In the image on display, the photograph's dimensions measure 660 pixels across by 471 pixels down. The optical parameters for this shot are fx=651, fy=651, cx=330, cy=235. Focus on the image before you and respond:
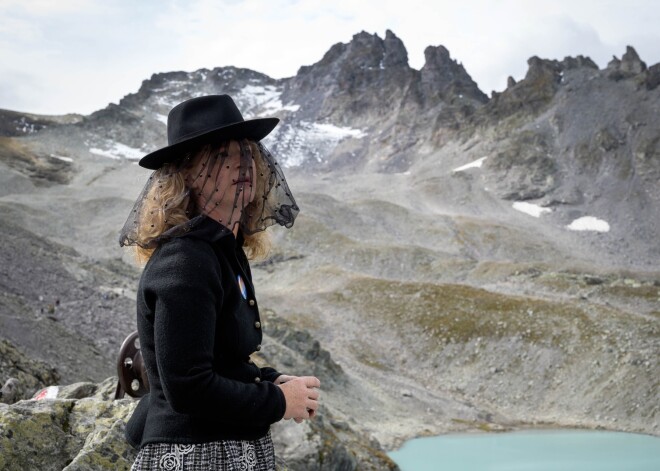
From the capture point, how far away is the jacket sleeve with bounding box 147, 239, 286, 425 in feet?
12.4

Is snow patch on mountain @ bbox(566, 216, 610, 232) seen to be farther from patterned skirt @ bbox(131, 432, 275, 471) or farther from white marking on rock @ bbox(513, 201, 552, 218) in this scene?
patterned skirt @ bbox(131, 432, 275, 471)

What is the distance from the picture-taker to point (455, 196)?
15788cm

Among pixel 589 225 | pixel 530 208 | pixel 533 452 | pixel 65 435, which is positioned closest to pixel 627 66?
pixel 530 208

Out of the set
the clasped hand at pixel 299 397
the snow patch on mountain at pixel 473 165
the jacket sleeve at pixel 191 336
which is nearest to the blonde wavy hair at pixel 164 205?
the jacket sleeve at pixel 191 336

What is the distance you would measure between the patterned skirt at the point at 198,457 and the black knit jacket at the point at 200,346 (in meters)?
0.05

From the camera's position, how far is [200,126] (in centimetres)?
441

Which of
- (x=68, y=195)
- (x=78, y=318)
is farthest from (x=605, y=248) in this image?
(x=68, y=195)

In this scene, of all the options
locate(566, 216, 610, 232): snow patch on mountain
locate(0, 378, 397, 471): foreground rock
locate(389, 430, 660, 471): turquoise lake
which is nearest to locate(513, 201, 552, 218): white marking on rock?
locate(566, 216, 610, 232): snow patch on mountain

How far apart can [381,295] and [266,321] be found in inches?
1025

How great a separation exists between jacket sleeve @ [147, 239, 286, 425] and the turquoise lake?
30977 mm

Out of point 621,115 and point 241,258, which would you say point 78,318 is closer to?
point 241,258

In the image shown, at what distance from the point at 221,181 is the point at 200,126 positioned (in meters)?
0.40

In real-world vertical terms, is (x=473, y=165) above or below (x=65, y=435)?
above

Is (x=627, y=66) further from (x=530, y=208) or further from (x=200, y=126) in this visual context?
(x=200, y=126)
